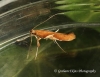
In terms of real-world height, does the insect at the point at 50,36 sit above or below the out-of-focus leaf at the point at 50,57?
above

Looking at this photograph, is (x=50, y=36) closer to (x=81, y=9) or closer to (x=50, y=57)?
(x=50, y=57)

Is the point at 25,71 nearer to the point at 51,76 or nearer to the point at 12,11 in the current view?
the point at 51,76

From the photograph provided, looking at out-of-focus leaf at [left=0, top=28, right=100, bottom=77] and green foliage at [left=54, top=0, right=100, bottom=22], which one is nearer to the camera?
out-of-focus leaf at [left=0, top=28, right=100, bottom=77]

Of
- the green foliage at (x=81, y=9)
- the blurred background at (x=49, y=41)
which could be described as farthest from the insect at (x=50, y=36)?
the green foliage at (x=81, y=9)

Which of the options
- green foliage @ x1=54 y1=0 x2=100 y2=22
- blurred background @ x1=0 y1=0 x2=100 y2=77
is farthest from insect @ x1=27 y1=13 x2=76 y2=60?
green foliage @ x1=54 y1=0 x2=100 y2=22

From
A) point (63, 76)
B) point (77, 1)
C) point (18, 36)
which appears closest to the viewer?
point (63, 76)

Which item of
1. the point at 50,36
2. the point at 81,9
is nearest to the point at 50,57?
the point at 50,36

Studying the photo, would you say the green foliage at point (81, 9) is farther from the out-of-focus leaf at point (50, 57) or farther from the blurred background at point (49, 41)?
the out-of-focus leaf at point (50, 57)

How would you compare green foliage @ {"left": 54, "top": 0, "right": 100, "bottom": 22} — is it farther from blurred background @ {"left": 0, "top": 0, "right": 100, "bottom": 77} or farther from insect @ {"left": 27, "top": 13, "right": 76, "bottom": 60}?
insect @ {"left": 27, "top": 13, "right": 76, "bottom": 60}

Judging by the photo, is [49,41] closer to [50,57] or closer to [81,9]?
[50,57]

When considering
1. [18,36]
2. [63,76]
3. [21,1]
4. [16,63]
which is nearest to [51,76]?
[63,76]

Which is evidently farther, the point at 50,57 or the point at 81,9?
the point at 81,9
